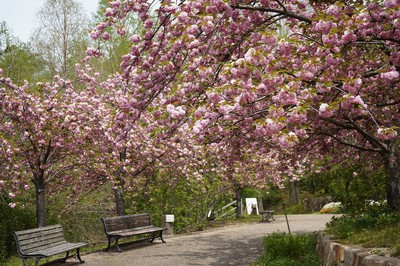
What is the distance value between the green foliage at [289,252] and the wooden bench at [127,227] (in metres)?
3.70

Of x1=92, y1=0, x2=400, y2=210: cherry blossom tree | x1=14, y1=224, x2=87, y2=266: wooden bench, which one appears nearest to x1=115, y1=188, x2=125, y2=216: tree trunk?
x1=14, y1=224, x2=87, y2=266: wooden bench

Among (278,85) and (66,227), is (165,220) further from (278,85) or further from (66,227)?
(278,85)

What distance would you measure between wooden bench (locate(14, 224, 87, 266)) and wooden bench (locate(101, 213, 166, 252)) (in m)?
1.40

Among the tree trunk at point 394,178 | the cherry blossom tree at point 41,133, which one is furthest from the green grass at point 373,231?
the cherry blossom tree at point 41,133

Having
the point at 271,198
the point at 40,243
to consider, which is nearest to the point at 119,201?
the point at 40,243

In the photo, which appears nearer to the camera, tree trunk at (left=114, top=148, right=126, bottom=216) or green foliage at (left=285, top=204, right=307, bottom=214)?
tree trunk at (left=114, top=148, right=126, bottom=216)

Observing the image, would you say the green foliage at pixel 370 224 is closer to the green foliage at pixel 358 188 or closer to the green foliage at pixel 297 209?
the green foliage at pixel 358 188

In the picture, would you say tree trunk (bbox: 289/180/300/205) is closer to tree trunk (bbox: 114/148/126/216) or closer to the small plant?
tree trunk (bbox: 114/148/126/216)

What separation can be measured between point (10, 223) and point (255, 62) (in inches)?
380

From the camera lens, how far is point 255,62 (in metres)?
4.16

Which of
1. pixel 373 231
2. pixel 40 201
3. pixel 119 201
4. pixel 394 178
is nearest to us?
pixel 373 231

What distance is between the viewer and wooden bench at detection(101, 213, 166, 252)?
10.3 meters

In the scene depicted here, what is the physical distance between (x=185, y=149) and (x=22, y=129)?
4.62 metres

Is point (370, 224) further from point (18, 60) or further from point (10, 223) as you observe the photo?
point (18, 60)
